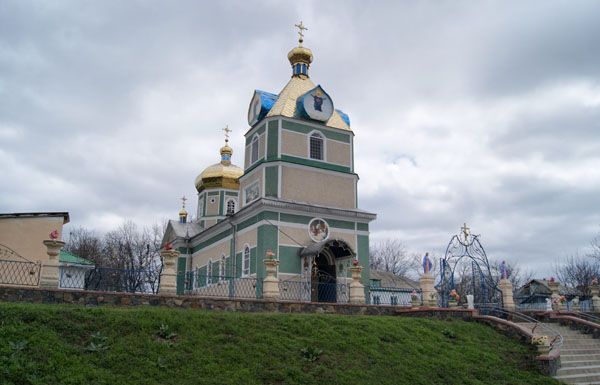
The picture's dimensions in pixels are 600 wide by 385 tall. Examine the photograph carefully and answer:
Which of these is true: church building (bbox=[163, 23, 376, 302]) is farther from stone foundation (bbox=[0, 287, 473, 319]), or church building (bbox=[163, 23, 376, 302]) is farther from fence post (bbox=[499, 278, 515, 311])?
fence post (bbox=[499, 278, 515, 311])

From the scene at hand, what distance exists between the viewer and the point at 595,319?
20.8m

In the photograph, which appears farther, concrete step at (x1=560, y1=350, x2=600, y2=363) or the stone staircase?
concrete step at (x1=560, y1=350, x2=600, y2=363)

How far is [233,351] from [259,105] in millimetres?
16942

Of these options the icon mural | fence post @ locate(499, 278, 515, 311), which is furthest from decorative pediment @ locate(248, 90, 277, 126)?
fence post @ locate(499, 278, 515, 311)

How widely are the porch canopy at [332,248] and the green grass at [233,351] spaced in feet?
24.1

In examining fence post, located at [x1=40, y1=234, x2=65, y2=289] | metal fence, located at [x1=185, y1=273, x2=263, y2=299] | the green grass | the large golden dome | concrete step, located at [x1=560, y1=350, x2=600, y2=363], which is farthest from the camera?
the large golden dome

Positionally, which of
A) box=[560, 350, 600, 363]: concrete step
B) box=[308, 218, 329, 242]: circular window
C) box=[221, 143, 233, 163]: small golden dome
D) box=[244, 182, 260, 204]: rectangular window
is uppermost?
box=[221, 143, 233, 163]: small golden dome

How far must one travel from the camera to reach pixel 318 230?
76.1 ft

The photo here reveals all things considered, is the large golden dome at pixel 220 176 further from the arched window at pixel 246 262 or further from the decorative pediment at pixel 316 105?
the arched window at pixel 246 262

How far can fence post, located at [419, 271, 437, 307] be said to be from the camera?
18.7 m

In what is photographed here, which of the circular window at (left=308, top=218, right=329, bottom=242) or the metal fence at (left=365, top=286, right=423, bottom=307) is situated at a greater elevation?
the circular window at (left=308, top=218, right=329, bottom=242)

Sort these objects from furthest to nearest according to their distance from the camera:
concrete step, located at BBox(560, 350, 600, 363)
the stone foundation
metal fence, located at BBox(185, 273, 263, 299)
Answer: metal fence, located at BBox(185, 273, 263, 299) → concrete step, located at BBox(560, 350, 600, 363) → the stone foundation

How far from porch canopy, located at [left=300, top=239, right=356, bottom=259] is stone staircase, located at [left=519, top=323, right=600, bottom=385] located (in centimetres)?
766

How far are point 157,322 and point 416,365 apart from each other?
225 inches
